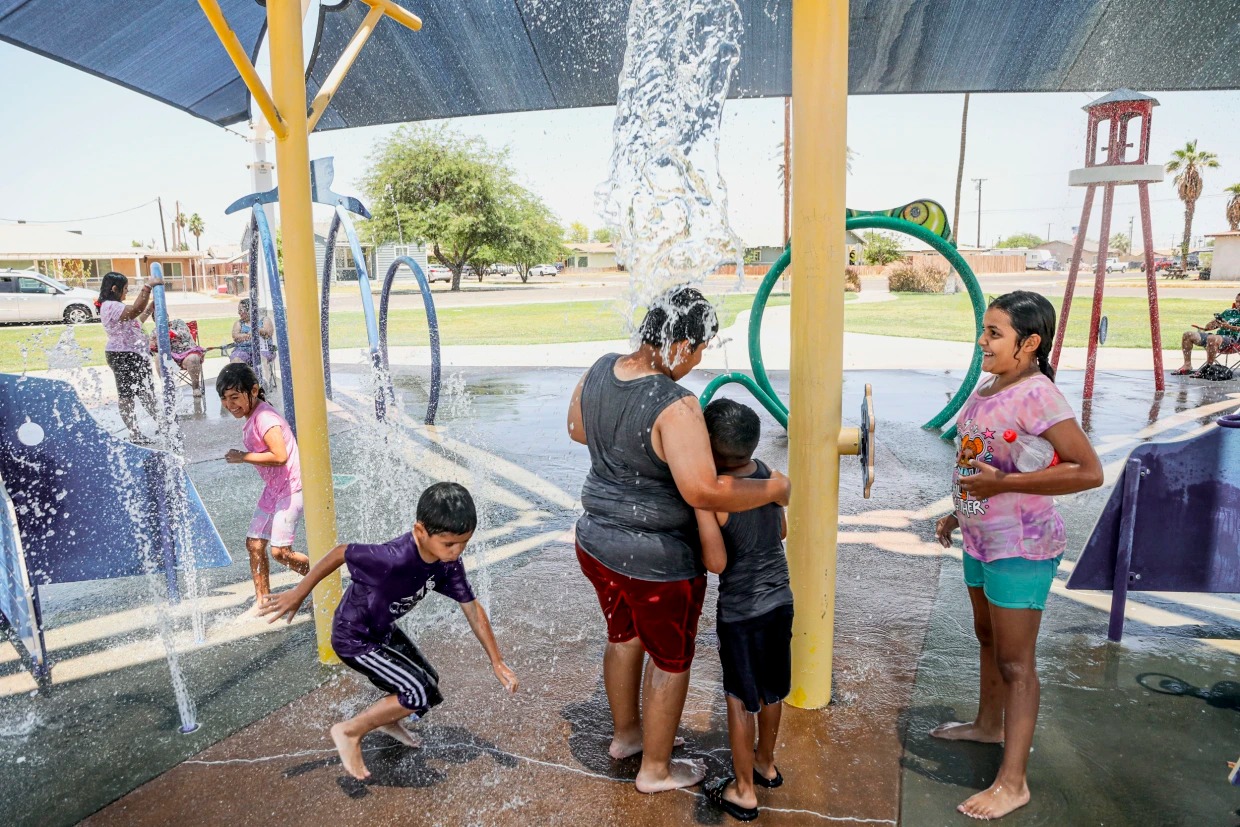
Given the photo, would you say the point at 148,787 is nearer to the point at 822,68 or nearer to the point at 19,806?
the point at 19,806

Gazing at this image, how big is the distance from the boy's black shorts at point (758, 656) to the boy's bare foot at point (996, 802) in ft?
2.07

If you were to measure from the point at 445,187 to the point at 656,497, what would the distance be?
4768 cm

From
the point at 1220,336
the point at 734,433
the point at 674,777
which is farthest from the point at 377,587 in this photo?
the point at 1220,336

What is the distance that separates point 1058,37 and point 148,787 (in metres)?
7.51

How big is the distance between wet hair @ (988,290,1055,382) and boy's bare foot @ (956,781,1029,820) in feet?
4.04

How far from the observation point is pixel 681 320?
2.38 m

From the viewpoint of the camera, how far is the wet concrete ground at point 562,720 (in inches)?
101

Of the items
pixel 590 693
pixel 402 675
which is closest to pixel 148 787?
pixel 402 675

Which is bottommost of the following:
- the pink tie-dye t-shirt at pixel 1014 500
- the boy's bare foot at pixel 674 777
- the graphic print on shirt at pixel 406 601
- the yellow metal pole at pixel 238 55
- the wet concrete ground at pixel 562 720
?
A: the wet concrete ground at pixel 562 720

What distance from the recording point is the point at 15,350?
18.6 m

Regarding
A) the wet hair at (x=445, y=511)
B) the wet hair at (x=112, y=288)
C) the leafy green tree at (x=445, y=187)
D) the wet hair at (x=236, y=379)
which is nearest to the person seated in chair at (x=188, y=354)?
the wet hair at (x=112, y=288)

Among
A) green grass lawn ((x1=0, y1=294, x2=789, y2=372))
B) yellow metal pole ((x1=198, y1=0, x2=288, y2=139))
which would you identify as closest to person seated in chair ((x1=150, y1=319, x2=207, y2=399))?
green grass lawn ((x1=0, y1=294, x2=789, y2=372))

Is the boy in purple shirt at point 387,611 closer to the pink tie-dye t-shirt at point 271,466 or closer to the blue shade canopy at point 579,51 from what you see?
the pink tie-dye t-shirt at point 271,466

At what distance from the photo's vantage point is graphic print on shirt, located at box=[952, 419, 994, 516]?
257 centimetres
